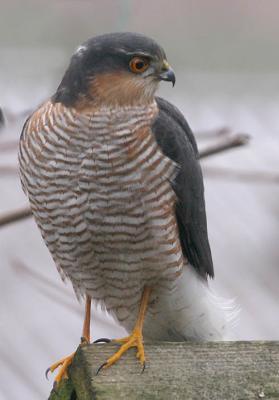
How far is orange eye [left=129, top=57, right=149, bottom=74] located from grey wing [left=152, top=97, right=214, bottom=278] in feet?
0.58

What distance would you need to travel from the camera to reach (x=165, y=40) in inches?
314

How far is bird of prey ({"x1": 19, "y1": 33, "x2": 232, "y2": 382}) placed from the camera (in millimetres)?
4102

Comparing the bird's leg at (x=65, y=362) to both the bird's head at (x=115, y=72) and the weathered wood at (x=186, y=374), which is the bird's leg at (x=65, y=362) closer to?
the weathered wood at (x=186, y=374)

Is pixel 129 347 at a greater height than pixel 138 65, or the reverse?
pixel 138 65

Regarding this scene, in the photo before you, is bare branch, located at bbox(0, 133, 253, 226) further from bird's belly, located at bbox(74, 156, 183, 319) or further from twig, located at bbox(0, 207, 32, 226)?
bird's belly, located at bbox(74, 156, 183, 319)

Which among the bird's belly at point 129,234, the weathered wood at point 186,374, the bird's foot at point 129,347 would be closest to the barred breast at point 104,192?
the bird's belly at point 129,234

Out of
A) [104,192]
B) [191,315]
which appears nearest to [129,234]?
[104,192]

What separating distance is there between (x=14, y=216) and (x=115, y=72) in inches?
28.6

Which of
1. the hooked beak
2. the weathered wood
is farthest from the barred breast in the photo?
the weathered wood

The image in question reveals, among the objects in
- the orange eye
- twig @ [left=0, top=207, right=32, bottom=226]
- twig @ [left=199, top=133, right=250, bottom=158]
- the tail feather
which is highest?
the orange eye

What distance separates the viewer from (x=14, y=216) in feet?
13.0

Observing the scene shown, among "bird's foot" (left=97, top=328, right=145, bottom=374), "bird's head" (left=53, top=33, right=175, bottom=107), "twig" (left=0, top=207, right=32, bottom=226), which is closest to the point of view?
"bird's foot" (left=97, top=328, right=145, bottom=374)

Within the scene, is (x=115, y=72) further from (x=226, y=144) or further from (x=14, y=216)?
(x=14, y=216)

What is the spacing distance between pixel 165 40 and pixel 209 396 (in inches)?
196
